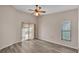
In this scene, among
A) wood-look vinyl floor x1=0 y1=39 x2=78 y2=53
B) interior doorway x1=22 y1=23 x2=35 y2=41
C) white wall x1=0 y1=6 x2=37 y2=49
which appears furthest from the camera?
interior doorway x1=22 y1=23 x2=35 y2=41

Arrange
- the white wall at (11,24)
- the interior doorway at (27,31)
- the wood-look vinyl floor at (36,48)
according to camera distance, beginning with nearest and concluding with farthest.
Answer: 1. the wood-look vinyl floor at (36,48)
2. the white wall at (11,24)
3. the interior doorway at (27,31)

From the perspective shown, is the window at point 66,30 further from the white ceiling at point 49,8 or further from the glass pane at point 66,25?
the white ceiling at point 49,8

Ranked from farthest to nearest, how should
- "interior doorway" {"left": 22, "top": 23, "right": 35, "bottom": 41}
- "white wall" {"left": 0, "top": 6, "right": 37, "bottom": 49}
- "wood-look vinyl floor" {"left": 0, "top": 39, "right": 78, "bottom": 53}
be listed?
"interior doorway" {"left": 22, "top": 23, "right": 35, "bottom": 41}
"white wall" {"left": 0, "top": 6, "right": 37, "bottom": 49}
"wood-look vinyl floor" {"left": 0, "top": 39, "right": 78, "bottom": 53}

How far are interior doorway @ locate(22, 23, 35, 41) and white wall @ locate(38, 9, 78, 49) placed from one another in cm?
19

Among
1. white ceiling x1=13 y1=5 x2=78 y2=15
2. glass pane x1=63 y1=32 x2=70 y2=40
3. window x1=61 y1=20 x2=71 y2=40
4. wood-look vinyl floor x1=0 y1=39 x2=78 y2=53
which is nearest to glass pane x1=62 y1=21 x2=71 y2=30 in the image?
window x1=61 y1=20 x2=71 y2=40

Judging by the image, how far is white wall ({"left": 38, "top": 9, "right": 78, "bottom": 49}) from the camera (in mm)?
1862

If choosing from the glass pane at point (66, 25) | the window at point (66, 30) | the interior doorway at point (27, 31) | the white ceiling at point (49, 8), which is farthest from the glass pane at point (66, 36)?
the interior doorway at point (27, 31)

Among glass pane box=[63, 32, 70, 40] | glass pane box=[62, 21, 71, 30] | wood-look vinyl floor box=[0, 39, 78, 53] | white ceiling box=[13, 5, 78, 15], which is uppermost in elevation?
white ceiling box=[13, 5, 78, 15]

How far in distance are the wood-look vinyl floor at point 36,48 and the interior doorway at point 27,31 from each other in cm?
10

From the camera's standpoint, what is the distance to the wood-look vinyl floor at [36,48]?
5.79 ft

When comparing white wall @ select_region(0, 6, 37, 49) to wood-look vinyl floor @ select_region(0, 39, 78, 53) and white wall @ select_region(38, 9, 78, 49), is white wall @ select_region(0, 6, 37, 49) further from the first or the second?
white wall @ select_region(38, 9, 78, 49)

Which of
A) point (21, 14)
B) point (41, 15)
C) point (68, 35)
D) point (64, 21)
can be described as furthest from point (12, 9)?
point (68, 35)

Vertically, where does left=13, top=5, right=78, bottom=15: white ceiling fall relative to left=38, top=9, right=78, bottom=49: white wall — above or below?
above
